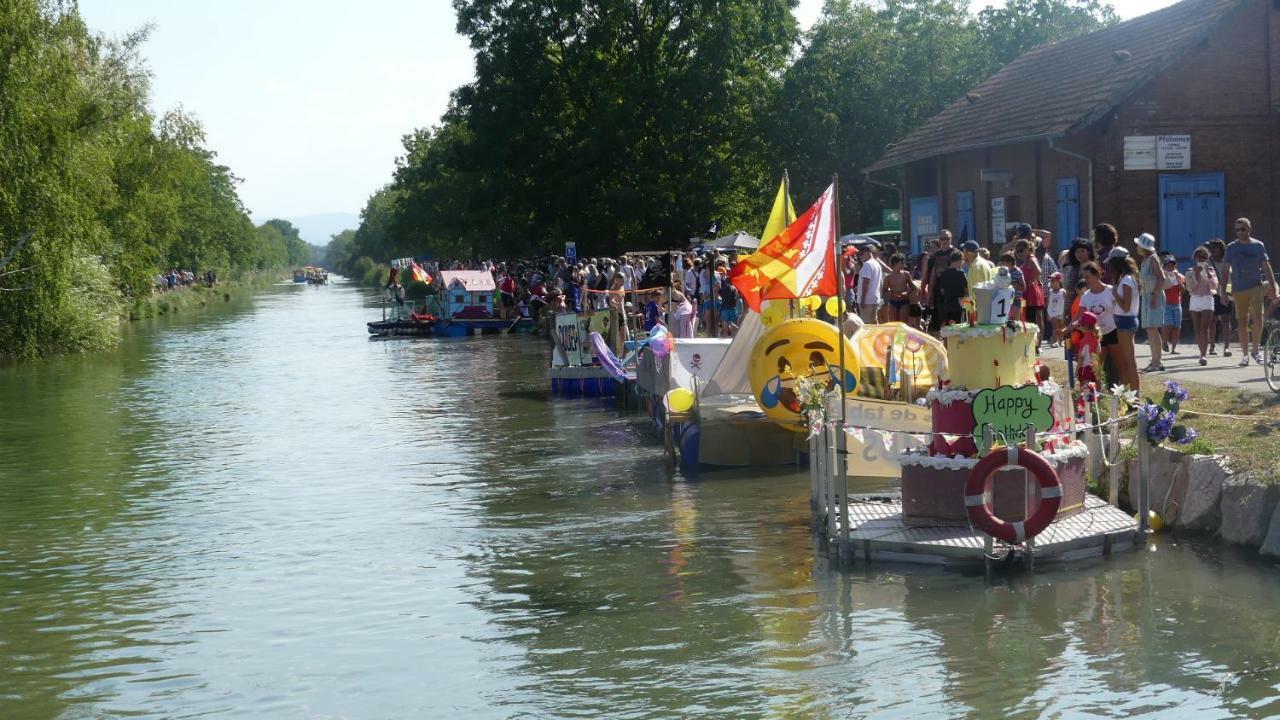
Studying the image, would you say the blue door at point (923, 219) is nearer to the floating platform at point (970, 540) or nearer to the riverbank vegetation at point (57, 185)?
the riverbank vegetation at point (57, 185)

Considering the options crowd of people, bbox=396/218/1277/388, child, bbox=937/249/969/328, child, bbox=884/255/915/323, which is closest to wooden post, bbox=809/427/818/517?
crowd of people, bbox=396/218/1277/388

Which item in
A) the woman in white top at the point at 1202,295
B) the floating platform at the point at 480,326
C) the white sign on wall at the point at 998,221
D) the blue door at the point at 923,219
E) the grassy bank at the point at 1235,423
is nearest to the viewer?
the grassy bank at the point at 1235,423

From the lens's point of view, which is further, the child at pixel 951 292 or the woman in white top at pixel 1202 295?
the child at pixel 951 292

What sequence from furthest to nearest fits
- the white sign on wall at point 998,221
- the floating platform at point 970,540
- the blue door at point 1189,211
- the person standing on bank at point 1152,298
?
the white sign on wall at point 998,221 → the blue door at point 1189,211 → the person standing on bank at point 1152,298 → the floating platform at point 970,540

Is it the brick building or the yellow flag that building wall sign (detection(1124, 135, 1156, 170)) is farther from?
the yellow flag

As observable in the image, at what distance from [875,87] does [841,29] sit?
112 inches

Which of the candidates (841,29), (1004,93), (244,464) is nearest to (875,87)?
(841,29)

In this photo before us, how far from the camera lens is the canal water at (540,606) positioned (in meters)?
9.41

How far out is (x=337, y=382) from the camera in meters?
33.3

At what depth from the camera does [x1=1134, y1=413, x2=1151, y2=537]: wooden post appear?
1223cm

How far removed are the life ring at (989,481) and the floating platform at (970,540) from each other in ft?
0.97

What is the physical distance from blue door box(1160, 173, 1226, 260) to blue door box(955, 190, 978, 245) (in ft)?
20.5

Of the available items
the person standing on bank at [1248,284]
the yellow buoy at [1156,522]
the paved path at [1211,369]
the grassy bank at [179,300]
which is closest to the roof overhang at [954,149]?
the paved path at [1211,369]

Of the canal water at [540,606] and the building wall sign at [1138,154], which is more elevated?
the building wall sign at [1138,154]
